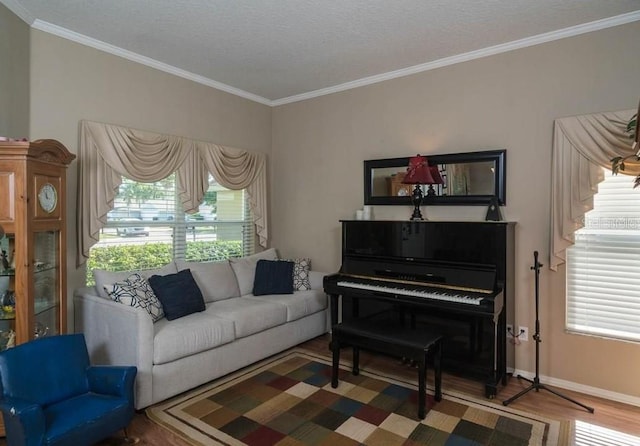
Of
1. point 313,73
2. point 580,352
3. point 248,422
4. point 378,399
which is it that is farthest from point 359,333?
point 313,73

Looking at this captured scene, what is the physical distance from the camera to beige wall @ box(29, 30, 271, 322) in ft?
10.2

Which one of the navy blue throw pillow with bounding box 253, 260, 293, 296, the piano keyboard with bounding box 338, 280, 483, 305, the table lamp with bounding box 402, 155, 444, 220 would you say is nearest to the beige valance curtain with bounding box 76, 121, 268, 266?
the navy blue throw pillow with bounding box 253, 260, 293, 296

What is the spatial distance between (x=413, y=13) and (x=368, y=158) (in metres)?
1.65

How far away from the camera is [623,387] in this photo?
2902 millimetres

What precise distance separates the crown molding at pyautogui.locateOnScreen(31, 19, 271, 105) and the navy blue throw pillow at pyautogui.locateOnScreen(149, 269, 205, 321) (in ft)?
6.73

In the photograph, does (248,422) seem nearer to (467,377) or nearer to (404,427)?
(404,427)

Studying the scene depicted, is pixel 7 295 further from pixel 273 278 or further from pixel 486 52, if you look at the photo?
pixel 486 52

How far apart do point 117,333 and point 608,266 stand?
12.4ft

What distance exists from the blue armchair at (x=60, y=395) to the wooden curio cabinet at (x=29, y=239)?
307mm

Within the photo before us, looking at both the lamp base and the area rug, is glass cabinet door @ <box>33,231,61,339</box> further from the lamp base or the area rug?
the lamp base

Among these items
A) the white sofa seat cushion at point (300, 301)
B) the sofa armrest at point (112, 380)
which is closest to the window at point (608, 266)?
the white sofa seat cushion at point (300, 301)

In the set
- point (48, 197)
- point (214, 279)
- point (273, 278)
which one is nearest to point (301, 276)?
point (273, 278)

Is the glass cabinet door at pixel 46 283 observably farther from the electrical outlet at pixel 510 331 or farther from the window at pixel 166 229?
the electrical outlet at pixel 510 331

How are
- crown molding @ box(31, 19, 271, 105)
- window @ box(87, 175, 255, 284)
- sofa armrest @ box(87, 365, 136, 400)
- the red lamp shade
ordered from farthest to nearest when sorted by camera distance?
window @ box(87, 175, 255, 284) < the red lamp shade < crown molding @ box(31, 19, 271, 105) < sofa armrest @ box(87, 365, 136, 400)
